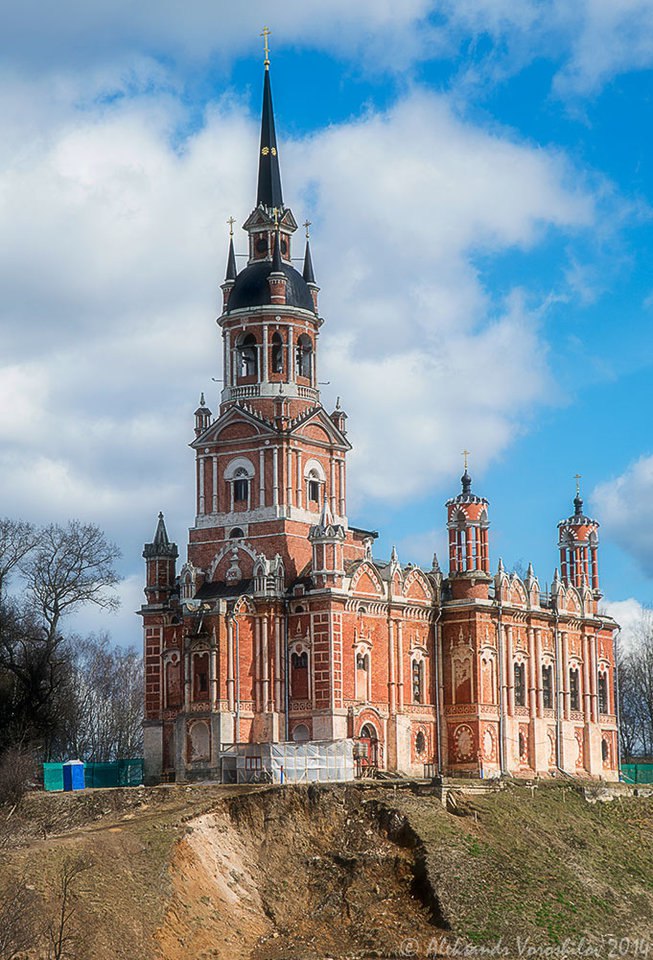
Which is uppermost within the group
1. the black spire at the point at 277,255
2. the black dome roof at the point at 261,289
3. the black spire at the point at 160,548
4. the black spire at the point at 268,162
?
the black spire at the point at 268,162

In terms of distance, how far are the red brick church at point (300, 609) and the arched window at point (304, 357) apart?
145 millimetres

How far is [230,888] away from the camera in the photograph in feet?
192

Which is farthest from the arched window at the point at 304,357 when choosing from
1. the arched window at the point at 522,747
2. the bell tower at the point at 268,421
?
the arched window at the point at 522,747

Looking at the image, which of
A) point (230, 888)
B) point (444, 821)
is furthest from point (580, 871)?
point (230, 888)

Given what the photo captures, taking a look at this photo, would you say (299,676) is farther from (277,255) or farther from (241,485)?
(277,255)

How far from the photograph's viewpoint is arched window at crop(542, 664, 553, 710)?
85.3m

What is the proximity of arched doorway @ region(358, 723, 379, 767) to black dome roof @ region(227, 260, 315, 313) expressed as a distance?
19407mm

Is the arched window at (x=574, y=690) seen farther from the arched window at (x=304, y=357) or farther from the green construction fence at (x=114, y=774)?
the green construction fence at (x=114, y=774)

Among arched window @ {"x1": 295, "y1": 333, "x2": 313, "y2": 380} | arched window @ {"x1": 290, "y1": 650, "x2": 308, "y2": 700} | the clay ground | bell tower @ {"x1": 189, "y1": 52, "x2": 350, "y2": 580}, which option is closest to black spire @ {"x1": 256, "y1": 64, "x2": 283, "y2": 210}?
bell tower @ {"x1": 189, "y1": 52, "x2": 350, "y2": 580}

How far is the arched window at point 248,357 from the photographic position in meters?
81.2

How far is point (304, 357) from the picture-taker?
269ft

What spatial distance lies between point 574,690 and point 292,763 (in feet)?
76.1

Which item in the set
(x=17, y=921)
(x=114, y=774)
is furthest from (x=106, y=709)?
(x=17, y=921)

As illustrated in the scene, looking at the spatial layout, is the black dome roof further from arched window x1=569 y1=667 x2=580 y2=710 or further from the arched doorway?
arched window x1=569 y1=667 x2=580 y2=710
